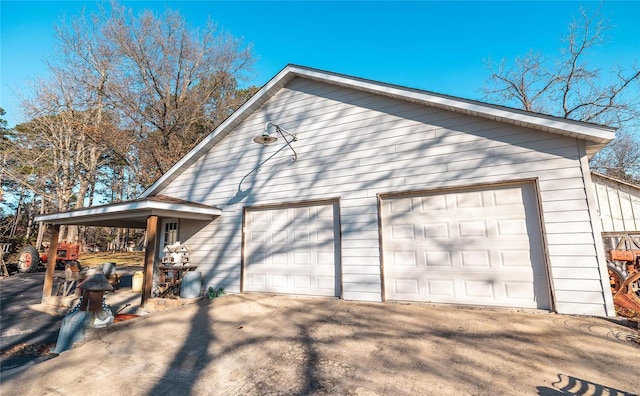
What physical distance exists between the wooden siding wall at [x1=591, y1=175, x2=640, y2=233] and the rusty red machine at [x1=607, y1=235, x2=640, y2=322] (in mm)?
2196

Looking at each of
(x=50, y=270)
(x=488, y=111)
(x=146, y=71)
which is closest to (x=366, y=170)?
(x=488, y=111)

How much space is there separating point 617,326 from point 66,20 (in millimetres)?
22136

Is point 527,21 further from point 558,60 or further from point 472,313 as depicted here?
point 472,313

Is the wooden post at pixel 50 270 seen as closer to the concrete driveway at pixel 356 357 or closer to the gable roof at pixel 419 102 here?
the gable roof at pixel 419 102

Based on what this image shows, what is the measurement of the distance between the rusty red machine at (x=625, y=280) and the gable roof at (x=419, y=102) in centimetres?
193

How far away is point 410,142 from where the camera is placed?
5.62 metres

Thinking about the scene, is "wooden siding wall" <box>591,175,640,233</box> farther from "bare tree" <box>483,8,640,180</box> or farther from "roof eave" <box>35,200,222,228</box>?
"roof eave" <box>35,200,222,228</box>

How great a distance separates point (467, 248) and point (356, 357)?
2.90 meters

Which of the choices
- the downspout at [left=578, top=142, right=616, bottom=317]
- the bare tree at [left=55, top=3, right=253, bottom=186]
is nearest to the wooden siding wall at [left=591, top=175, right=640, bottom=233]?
the downspout at [left=578, top=142, right=616, bottom=317]

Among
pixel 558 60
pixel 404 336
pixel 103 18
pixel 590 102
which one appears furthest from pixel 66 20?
pixel 590 102

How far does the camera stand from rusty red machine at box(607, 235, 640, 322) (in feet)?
14.2

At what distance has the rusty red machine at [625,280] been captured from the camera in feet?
14.2

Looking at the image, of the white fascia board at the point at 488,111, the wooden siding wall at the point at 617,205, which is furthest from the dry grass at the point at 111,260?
the wooden siding wall at the point at 617,205

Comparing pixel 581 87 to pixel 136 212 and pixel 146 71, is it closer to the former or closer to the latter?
pixel 136 212
